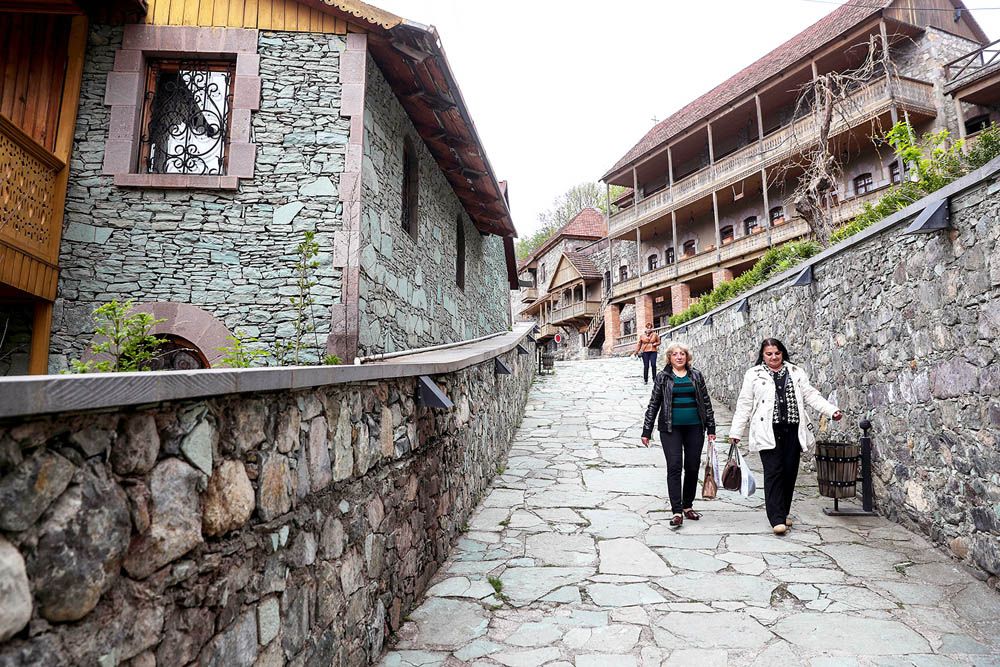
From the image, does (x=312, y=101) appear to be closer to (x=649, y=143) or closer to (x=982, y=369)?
(x=982, y=369)

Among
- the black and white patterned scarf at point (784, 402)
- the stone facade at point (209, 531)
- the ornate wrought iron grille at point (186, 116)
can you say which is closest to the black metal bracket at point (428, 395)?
the stone facade at point (209, 531)

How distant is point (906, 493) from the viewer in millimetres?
4582

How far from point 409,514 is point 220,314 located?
390 cm

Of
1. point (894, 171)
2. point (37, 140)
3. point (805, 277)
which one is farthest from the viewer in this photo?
point (894, 171)

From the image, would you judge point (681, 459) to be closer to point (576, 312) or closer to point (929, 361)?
point (929, 361)

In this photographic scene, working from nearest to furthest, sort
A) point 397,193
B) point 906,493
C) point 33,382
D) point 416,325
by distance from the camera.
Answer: point 33,382, point 906,493, point 397,193, point 416,325

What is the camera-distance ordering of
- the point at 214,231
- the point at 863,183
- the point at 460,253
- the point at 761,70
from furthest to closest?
the point at 761,70 → the point at 863,183 → the point at 460,253 → the point at 214,231

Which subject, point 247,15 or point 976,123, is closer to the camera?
point 247,15

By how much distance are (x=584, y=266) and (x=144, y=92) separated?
27956 millimetres

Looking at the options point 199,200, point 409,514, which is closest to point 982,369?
point 409,514

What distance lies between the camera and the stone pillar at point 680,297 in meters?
23.9

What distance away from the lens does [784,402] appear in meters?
4.77

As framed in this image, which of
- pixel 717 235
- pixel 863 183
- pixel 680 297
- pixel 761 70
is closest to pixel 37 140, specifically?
pixel 717 235

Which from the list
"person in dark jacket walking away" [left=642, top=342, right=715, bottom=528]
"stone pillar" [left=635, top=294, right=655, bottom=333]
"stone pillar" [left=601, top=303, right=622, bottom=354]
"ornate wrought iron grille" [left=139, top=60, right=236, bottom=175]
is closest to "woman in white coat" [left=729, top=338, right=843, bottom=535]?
"person in dark jacket walking away" [left=642, top=342, right=715, bottom=528]
